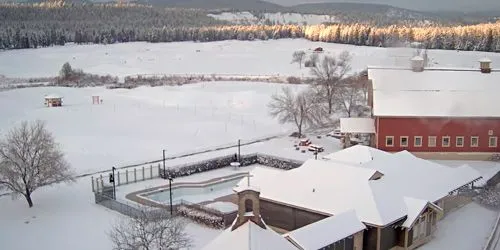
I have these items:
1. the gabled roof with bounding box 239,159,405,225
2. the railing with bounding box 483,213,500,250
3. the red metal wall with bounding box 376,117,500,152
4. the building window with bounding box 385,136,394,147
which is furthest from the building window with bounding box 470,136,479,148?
the gabled roof with bounding box 239,159,405,225

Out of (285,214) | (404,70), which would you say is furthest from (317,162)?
(404,70)

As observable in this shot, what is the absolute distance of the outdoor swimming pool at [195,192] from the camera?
30.7 m

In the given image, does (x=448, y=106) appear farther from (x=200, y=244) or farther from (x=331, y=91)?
(x=200, y=244)

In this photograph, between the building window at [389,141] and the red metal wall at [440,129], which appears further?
the building window at [389,141]

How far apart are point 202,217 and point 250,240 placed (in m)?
9.20

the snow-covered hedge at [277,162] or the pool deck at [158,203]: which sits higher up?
the snow-covered hedge at [277,162]

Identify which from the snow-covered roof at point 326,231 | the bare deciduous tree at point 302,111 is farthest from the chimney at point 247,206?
the bare deciduous tree at point 302,111

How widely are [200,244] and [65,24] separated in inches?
5515

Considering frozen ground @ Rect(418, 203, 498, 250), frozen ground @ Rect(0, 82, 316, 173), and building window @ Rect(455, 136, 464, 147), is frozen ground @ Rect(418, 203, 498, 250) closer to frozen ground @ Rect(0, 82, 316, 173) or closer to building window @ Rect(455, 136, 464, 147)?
building window @ Rect(455, 136, 464, 147)

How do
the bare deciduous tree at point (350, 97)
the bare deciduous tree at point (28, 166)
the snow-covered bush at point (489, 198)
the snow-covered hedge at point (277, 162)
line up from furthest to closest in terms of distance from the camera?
the bare deciduous tree at point (350, 97) → the snow-covered hedge at point (277, 162) → the snow-covered bush at point (489, 198) → the bare deciduous tree at point (28, 166)

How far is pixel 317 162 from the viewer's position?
26281mm

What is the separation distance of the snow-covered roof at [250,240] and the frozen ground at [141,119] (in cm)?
1925

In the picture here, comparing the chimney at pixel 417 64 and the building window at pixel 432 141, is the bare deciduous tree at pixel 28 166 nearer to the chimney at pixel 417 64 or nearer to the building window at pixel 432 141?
the building window at pixel 432 141

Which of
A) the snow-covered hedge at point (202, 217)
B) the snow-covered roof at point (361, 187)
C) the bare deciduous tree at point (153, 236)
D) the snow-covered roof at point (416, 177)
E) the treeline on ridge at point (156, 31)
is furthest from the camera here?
the treeline on ridge at point (156, 31)
